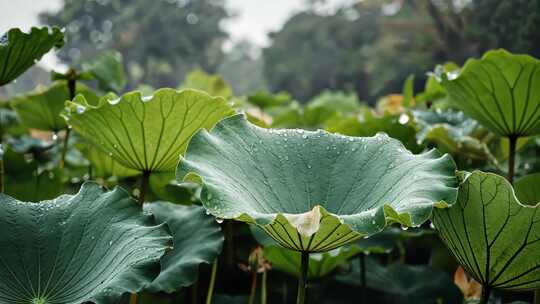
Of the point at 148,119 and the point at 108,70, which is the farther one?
the point at 108,70

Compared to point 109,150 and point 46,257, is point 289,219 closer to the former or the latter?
point 46,257

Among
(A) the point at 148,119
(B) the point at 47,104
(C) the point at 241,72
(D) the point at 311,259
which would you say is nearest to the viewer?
(A) the point at 148,119

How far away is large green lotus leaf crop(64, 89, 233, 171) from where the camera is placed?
123 cm

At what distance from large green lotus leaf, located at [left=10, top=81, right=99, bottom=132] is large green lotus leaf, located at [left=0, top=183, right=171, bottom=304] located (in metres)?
0.84

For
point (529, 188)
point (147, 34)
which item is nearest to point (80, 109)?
point (529, 188)

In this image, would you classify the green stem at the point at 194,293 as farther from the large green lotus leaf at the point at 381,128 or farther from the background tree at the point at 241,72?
the background tree at the point at 241,72

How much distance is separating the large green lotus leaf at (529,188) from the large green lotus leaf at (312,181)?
Answer: 413 millimetres

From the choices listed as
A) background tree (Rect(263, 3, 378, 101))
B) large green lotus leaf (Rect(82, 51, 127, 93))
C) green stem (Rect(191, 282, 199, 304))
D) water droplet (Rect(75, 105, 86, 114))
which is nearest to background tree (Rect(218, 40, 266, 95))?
background tree (Rect(263, 3, 378, 101))

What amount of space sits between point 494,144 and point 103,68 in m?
1.58

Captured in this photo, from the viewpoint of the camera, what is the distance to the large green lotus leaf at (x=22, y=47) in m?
1.30

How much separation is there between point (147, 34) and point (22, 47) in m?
20.2

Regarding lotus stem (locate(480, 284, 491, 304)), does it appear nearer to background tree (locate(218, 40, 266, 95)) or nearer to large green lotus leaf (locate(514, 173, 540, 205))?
large green lotus leaf (locate(514, 173, 540, 205))

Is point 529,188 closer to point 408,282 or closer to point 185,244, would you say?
point 408,282

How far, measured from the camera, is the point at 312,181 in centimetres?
113
